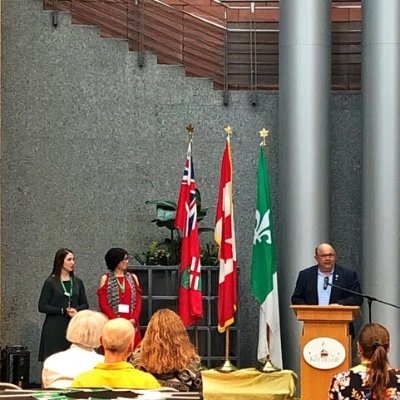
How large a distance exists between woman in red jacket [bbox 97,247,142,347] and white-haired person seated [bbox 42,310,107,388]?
14.3 feet

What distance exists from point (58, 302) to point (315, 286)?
81.8 inches

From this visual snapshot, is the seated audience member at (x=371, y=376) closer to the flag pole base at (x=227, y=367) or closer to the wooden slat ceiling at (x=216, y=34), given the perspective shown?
the flag pole base at (x=227, y=367)

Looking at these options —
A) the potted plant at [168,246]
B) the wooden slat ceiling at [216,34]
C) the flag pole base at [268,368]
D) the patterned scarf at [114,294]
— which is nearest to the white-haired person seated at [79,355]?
the patterned scarf at [114,294]

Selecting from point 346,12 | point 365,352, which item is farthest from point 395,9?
point 365,352

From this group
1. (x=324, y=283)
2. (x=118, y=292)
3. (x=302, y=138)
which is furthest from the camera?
(x=302, y=138)

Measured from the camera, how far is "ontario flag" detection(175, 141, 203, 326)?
35.1ft

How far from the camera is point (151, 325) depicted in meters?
5.89

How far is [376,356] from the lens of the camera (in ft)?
18.2

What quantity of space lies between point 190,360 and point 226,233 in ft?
16.9

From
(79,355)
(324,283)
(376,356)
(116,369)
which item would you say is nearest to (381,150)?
(324,283)

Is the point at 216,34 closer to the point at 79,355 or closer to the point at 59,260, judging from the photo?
the point at 59,260

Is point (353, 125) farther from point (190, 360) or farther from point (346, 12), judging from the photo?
point (190, 360)

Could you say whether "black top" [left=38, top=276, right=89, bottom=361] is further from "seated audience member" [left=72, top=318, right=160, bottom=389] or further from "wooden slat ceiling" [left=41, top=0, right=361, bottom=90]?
"seated audience member" [left=72, top=318, right=160, bottom=389]

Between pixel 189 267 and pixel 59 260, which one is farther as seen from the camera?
pixel 189 267
